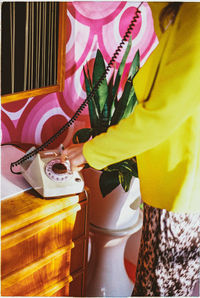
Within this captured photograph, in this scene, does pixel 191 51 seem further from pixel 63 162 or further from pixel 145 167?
pixel 63 162

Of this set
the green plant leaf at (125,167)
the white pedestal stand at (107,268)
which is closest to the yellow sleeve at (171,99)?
the green plant leaf at (125,167)

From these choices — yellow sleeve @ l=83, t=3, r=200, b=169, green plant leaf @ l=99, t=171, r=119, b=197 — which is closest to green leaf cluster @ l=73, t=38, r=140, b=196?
green plant leaf @ l=99, t=171, r=119, b=197

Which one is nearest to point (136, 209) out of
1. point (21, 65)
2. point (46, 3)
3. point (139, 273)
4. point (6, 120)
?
point (139, 273)

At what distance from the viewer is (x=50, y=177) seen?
123 cm

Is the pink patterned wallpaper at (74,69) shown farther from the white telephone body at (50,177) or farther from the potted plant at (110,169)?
the white telephone body at (50,177)

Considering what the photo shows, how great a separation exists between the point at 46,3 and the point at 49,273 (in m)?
1.00

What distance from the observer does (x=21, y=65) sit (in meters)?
1.40

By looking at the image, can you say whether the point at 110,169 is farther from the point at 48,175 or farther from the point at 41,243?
the point at 41,243

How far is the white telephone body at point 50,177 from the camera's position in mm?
1203

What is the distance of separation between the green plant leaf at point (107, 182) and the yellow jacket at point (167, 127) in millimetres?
357

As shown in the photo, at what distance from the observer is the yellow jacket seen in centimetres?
90

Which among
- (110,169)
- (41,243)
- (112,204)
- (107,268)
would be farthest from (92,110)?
(107,268)

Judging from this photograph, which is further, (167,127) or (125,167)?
(125,167)

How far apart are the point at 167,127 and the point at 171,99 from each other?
9cm
